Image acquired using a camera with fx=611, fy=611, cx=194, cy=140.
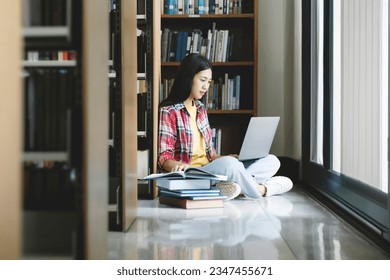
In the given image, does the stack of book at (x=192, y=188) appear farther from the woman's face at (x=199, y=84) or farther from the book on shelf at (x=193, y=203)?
the woman's face at (x=199, y=84)

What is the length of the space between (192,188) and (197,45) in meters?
1.49

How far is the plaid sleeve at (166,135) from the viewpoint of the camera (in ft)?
10.4

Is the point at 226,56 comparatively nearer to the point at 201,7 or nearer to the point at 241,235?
the point at 201,7

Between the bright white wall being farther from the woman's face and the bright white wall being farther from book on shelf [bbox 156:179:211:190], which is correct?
book on shelf [bbox 156:179:211:190]

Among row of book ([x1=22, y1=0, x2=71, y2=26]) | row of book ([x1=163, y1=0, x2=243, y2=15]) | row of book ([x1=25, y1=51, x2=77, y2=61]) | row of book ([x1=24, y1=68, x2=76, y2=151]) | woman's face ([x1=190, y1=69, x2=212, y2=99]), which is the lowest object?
row of book ([x1=24, y1=68, x2=76, y2=151])

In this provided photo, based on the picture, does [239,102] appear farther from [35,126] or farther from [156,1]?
[35,126]

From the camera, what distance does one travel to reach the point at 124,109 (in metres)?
2.15

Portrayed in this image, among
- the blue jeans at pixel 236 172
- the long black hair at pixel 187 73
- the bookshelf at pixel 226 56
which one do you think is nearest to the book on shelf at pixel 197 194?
the blue jeans at pixel 236 172

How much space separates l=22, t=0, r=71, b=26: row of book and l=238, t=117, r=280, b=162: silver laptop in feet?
6.70

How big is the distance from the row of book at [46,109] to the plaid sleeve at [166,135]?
2088 millimetres

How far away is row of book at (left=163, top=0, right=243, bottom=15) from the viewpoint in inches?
156

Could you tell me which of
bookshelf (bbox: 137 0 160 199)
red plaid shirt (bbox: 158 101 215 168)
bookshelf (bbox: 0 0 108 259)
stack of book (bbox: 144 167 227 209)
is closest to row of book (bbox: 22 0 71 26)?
bookshelf (bbox: 0 0 108 259)

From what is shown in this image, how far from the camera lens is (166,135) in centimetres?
321

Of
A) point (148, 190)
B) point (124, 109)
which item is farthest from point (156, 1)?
point (124, 109)
